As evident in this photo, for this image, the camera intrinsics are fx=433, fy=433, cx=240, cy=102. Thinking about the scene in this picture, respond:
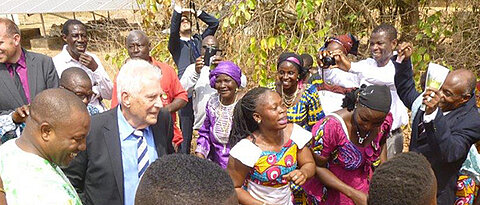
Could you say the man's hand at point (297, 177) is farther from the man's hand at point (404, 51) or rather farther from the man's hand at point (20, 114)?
the man's hand at point (20, 114)

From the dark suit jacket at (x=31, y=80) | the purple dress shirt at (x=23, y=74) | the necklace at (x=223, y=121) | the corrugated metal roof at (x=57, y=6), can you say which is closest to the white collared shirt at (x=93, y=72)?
the dark suit jacket at (x=31, y=80)

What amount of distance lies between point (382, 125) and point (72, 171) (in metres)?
1.87

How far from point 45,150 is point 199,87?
238 centimetres

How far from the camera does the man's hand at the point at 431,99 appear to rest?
2.45 meters

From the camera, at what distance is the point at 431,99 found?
2.46 metres

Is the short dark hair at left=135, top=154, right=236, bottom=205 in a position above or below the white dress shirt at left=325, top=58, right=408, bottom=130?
above

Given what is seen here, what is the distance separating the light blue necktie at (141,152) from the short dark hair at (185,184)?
0.89m

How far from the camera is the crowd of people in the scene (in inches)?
63.1

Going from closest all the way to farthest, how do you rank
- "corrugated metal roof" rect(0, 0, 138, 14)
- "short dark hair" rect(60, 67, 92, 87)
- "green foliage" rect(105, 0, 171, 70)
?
"short dark hair" rect(60, 67, 92, 87) → "green foliage" rect(105, 0, 171, 70) → "corrugated metal roof" rect(0, 0, 138, 14)

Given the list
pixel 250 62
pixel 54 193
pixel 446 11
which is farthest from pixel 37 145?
pixel 446 11

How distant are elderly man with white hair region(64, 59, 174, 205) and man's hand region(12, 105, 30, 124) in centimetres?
48

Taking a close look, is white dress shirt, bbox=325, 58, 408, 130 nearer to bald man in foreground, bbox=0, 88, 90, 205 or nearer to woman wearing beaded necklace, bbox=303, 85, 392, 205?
woman wearing beaded necklace, bbox=303, 85, 392, 205

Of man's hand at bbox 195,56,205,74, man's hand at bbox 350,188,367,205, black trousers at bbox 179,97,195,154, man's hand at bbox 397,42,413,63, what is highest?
man's hand at bbox 397,42,413,63

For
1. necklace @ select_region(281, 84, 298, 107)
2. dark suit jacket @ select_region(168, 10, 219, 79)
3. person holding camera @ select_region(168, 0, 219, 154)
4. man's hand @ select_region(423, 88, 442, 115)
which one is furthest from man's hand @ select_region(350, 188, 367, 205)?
dark suit jacket @ select_region(168, 10, 219, 79)
